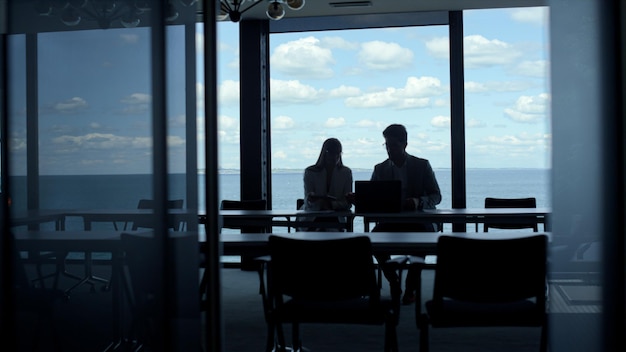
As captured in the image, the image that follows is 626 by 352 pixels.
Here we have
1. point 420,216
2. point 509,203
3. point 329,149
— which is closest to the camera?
point 420,216

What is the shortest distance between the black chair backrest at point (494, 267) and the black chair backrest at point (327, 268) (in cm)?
38

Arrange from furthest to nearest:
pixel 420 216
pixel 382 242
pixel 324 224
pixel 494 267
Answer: pixel 324 224 < pixel 420 216 < pixel 382 242 < pixel 494 267

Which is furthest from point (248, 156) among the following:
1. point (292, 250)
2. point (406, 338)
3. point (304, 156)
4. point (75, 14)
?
point (304, 156)

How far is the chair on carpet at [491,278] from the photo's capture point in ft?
10.6

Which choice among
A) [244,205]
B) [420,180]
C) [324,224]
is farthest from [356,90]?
[324,224]

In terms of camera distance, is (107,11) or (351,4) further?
(351,4)

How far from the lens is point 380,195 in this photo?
17.7ft

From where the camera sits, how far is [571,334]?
2.90m

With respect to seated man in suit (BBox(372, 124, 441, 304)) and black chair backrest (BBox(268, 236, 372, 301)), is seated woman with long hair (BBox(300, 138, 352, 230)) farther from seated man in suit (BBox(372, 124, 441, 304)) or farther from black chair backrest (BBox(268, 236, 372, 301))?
black chair backrest (BBox(268, 236, 372, 301))

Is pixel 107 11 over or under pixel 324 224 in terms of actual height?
over

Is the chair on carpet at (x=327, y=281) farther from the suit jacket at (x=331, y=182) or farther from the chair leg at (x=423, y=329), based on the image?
the suit jacket at (x=331, y=182)

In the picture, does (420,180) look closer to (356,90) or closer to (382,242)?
(382,242)

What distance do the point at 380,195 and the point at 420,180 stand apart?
2.12 ft

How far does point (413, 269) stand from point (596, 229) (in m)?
1.03
